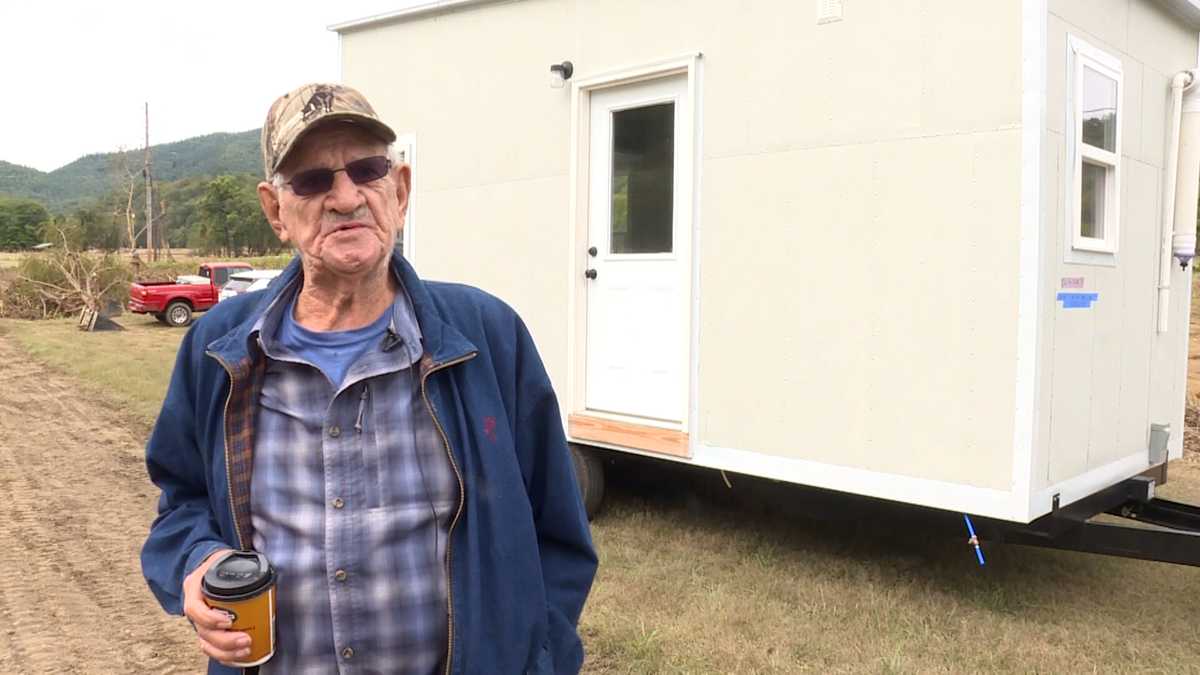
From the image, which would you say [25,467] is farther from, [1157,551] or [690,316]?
[1157,551]

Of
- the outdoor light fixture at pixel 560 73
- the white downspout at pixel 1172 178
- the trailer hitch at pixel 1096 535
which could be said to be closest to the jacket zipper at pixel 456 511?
the trailer hitch at pixel 1096 535

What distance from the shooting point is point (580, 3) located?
5.26 m

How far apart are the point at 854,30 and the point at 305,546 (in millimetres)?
3501

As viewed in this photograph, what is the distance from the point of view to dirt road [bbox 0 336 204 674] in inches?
155

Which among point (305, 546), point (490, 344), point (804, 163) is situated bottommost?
point (305, 546)

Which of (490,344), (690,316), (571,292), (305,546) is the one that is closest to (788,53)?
(690,316)

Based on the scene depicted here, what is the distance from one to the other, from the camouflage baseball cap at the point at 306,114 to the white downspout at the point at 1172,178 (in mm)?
4457

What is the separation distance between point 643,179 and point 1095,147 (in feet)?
7.19

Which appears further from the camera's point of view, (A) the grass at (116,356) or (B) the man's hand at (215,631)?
(A) the grass at (116,356)

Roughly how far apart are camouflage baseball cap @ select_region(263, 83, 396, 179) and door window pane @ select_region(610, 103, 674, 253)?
3.52 meters

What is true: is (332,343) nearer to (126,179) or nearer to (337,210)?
(337,210)

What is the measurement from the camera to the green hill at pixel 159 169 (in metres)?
88.3

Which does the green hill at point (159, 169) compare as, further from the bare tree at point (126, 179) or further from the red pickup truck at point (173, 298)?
the red pickup truck at point (173, 298)

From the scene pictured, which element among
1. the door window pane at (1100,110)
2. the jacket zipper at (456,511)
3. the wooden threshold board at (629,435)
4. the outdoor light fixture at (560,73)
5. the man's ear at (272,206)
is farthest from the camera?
the outdoor light fixture at (560,73)
